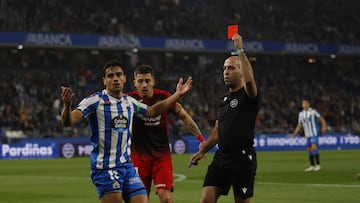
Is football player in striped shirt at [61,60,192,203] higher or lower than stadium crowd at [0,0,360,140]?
lower

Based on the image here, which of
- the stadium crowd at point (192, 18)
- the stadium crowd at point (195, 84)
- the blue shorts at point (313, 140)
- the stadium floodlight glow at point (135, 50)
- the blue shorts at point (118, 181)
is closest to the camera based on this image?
the blue shorts at point (118, 181)

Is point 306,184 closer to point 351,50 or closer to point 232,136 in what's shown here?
point 232,136

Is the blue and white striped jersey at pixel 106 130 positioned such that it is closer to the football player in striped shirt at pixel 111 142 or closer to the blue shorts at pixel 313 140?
the football player in striped shirt at pixel 111 142

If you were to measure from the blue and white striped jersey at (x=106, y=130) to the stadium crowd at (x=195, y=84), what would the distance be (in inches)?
1262

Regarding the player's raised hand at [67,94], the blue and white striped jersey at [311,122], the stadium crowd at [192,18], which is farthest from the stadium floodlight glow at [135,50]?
the player's raised hand at [67,94]

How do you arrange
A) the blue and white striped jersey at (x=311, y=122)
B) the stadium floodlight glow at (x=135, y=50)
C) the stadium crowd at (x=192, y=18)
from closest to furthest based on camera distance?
the blue and white striped jersey at (x=311, y=122) < the stadium crowd at (x=192, y=18) < the stadium floodlight glow at (x=135, y=50)

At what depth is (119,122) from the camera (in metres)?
9.24

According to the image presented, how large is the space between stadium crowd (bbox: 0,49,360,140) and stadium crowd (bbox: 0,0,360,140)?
0.07 m

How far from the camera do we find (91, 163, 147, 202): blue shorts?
911 cm

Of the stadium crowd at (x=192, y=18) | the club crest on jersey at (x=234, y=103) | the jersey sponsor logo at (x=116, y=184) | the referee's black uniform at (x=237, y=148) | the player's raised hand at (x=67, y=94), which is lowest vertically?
the jersey sponsor logo at (x=116, y=184)

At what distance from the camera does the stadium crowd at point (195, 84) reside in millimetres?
44594

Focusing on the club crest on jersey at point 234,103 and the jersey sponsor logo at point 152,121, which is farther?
the jersey sponsor logo at point 152,121

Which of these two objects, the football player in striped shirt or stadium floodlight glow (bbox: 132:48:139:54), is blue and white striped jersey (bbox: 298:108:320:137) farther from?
stadium floodlight glow (bbox: 132:48:139:54)

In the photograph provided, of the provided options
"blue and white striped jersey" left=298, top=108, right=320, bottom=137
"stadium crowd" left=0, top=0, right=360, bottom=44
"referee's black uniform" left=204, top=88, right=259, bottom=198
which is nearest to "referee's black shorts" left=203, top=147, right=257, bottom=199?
"referee's black uniform" left=204, top=88, right=259, bottom=198
